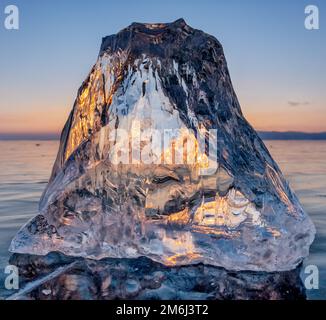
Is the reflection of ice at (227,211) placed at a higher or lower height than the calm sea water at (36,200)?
higher

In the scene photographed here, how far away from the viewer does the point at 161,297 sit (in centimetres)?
281

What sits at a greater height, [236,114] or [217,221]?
[236,114]

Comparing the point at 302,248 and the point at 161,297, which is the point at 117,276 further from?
the point at 302,248

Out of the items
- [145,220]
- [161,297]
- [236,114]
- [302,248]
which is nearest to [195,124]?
[236,114]

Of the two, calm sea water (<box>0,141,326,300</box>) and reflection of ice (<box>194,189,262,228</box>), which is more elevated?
reflection of ice (<box>194,189,262,228</box>)

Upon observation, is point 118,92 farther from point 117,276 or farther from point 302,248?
point 302,248

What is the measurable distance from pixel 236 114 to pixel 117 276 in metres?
1.64

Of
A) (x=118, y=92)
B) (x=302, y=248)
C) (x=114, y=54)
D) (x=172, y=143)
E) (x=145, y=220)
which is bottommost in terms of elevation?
(x=302, y=248)

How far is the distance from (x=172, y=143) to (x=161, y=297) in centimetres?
117

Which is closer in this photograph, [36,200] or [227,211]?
[227,211]
